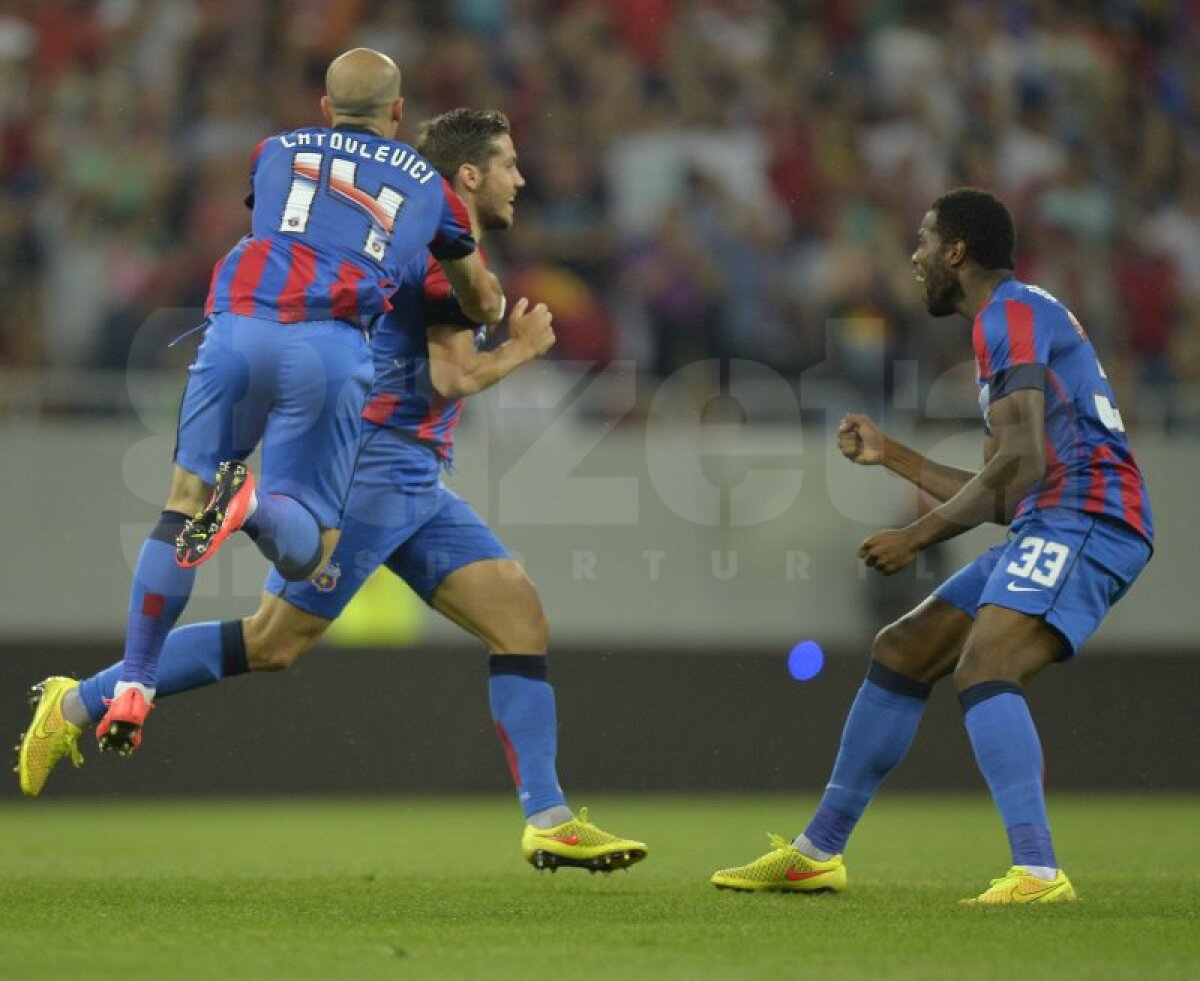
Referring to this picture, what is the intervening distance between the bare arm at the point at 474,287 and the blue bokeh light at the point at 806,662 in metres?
4.97

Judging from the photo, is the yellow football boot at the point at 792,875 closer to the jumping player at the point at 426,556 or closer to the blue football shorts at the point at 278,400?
the jumping player at the point at 426,556

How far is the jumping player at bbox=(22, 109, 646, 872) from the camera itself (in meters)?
6.20

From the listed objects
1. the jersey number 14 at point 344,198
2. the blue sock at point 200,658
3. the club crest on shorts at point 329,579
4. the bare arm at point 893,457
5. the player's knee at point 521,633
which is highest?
the jersey number 14 at point 344,198

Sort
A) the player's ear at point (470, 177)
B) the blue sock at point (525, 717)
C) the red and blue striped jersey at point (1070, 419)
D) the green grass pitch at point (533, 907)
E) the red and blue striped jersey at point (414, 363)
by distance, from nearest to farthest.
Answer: the green grass pitch at point (533, 907) → the red and blue striped jersey at point (1070, 419) → the blue sock at point (525, 717) → the red and blue striped jersey at point (414, 363) → the player's ear at point (470, 177)

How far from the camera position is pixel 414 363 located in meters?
6.38

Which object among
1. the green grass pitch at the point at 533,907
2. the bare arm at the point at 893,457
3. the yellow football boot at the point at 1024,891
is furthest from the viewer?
the bare arm at the point at 893,457

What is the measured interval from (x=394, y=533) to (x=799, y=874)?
5.13ft

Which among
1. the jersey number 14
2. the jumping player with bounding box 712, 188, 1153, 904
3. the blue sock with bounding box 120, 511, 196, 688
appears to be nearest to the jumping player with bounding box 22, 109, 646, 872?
the jersey number 14

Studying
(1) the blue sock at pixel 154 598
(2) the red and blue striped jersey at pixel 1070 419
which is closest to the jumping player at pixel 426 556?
(1) the blue sock at pixel 154 598

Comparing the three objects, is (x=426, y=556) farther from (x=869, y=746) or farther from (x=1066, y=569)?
(x=1066, y=569)

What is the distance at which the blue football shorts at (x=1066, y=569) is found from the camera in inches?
219

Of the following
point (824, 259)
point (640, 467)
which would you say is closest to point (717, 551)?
point (640, 467)

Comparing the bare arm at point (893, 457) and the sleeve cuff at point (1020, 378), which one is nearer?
the sleeve cuff at point (1020, 378)

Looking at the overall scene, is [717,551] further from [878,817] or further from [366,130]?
[366,130]
